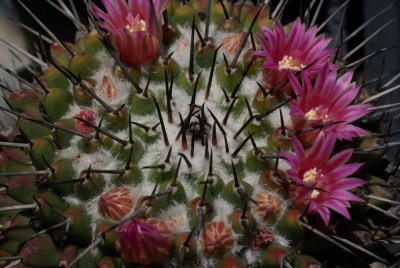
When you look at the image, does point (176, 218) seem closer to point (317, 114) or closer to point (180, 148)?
point (180, 148)

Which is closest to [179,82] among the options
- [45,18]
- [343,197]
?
[343,197]

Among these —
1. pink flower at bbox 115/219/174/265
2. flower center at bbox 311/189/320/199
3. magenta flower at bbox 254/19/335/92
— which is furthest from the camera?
magenta flower at bbox 254/19/335/92

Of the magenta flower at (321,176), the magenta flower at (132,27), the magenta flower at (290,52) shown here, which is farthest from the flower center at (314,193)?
the magenta flower at (132,27)

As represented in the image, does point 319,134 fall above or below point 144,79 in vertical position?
below

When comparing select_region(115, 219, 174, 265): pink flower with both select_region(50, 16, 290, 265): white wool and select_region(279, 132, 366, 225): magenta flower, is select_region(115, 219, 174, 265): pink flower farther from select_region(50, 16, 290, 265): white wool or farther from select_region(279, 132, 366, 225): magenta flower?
select_region(279, 132, 366, 225): magenta flower

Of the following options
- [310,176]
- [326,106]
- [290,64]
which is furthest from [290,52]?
[310,176]

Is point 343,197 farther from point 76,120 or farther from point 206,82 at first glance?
point 76,120

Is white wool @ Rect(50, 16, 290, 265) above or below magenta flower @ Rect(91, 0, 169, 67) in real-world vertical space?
below

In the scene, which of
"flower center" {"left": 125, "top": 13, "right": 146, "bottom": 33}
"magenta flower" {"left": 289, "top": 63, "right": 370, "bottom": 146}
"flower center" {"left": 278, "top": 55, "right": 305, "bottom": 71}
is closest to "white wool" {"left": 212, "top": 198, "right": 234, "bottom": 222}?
"magenta flower" {"left": 289, "top": 63, "right": 370, "bottom": 146}
